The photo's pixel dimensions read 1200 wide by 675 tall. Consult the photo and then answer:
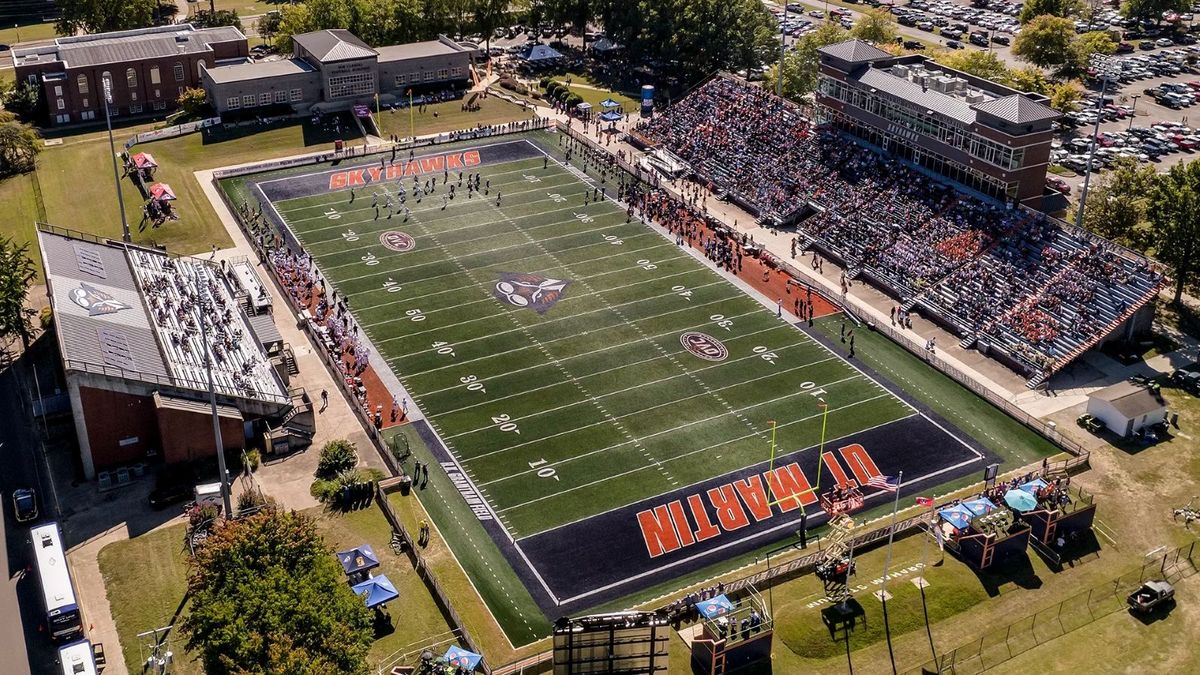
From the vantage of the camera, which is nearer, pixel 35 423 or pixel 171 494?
pixel 171 494

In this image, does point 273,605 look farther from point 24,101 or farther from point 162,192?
point 24,101

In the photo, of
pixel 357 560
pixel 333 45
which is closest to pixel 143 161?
pixel 333 45

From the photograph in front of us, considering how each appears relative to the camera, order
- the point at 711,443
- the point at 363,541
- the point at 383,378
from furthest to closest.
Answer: the point at 383,378 → the point at 711,443 → the point at 363,541

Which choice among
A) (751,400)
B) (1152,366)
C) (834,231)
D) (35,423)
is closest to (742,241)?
(834,231)

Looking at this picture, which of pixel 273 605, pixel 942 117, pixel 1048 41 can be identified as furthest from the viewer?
pixel 1048 41

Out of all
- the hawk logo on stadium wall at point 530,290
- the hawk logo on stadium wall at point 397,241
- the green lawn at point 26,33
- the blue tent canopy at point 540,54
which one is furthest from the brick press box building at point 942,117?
the green lawn at point 26,33

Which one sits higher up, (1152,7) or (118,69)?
(1152,7)

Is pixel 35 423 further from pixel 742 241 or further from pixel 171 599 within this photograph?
pixel 742 241
